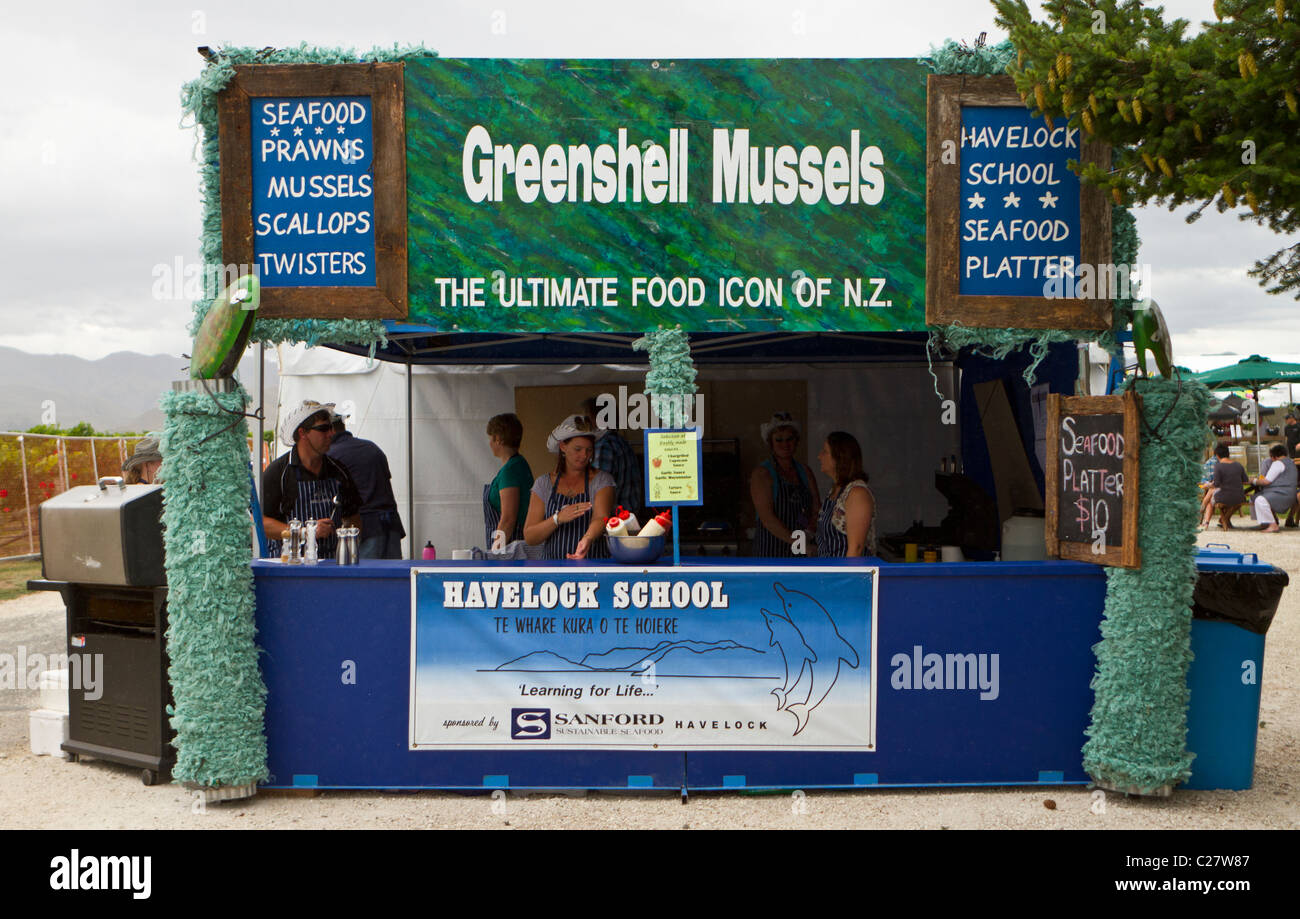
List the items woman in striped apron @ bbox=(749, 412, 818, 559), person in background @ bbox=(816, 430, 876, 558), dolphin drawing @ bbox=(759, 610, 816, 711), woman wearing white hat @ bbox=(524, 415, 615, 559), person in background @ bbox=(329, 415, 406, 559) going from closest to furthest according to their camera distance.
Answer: dolphin drawing @ bbox=(759, 610, 816, 711) < person in background @ bbox=(816, 430, 876, 558) < woman wearing white hat @ bbox=(524, 415, 615, 559) < woman in striped apron @ bbox=(749, 412, 818, 559) < person in background @ bbox=(329, 415, 406, 559)

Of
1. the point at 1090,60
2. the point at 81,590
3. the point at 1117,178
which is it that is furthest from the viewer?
the point at 81,590

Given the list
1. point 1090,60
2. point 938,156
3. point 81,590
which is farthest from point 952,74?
point 81,590

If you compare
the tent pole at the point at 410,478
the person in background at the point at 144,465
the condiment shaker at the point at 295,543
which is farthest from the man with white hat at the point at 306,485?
the tent pole at the point at 410,478

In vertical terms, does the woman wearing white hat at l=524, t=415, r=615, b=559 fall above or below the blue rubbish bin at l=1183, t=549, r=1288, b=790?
above

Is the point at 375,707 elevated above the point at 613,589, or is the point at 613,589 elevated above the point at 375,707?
the point at 613,589

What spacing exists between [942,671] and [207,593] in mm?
3310

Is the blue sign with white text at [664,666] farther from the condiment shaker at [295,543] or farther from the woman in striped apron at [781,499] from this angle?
the woman in striped apron at [781,499]

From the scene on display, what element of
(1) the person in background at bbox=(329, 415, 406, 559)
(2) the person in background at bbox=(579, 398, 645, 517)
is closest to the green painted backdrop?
(2) the person in background at bbox=(579, 398, 645, 517)

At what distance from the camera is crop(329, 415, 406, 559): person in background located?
21.1 feet

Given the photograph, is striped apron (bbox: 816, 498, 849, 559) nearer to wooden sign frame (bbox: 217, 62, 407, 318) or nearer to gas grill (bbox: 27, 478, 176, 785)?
wooden sign frame (bbox: 217, 62, 407, 318)

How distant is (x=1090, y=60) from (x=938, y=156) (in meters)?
0.90

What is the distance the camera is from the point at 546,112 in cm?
457

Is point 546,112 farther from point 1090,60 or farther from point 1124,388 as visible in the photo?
point 1124,388

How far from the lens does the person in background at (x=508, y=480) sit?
609 cm
